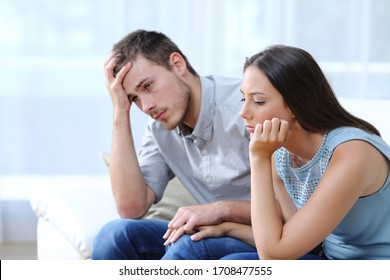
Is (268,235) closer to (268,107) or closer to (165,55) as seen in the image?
(268,107)

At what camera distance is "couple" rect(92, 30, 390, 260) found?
5.42 feet

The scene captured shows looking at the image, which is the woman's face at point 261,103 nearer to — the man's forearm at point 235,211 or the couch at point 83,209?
the man's forearm at point 235,211

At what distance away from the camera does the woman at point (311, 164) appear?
5.31 feet

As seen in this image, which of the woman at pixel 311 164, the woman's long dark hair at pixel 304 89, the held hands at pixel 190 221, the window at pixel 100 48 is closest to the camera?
the woman at pixel 311 164

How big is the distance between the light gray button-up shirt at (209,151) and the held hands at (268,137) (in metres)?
0.44

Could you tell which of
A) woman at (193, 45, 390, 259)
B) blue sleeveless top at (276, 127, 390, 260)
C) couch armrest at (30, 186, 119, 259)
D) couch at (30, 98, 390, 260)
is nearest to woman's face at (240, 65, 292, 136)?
woman at (193, 45, 390, 259)

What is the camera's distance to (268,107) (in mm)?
1714

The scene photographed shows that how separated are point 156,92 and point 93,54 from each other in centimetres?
146

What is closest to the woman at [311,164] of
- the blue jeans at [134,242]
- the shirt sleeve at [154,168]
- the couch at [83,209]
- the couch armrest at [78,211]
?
the blue jeans at [134,242]

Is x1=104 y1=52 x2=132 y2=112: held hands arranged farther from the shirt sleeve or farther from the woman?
the woman

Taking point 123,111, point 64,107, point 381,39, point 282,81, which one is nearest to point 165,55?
point 123,111

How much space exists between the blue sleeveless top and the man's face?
1.60ft

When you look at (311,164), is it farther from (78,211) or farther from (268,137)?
(78,211)

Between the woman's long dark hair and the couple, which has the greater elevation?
the woman's long dark hair
